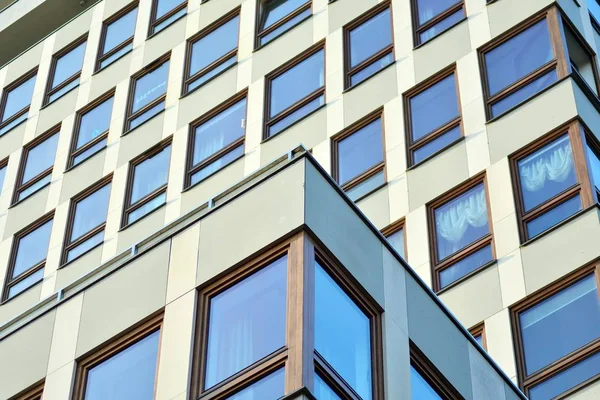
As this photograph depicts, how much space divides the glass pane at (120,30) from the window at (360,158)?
10582 millimetres

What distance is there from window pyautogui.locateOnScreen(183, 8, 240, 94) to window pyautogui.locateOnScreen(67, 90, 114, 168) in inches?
107

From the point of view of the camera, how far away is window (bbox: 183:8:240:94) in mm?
33438

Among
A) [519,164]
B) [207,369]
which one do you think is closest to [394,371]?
[207,369]

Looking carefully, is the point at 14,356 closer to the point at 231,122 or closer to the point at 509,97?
the point at 509,97

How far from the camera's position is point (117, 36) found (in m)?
37.5

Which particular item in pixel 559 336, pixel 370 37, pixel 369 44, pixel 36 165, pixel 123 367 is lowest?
pixel 123 367

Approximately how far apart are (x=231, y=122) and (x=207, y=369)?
59.3ft

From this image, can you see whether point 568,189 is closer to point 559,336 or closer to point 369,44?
point 559,336

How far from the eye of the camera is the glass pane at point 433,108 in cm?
2711

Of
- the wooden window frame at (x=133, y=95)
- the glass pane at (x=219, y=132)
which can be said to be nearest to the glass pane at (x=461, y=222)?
the glass pane at (x=219, y=132)

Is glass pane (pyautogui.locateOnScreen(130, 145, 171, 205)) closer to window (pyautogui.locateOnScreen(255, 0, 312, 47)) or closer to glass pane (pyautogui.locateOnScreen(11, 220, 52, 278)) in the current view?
glass pane (pyautogui.locateOnScreen(11, 220, 52, 278))

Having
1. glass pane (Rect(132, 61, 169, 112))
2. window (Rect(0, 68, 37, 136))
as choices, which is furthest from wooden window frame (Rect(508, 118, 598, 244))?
window (Rect(0, 68, 37, 136))

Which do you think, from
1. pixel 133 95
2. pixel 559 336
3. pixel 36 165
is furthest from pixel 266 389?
pixel 36 165

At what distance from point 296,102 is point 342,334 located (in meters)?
16.6
